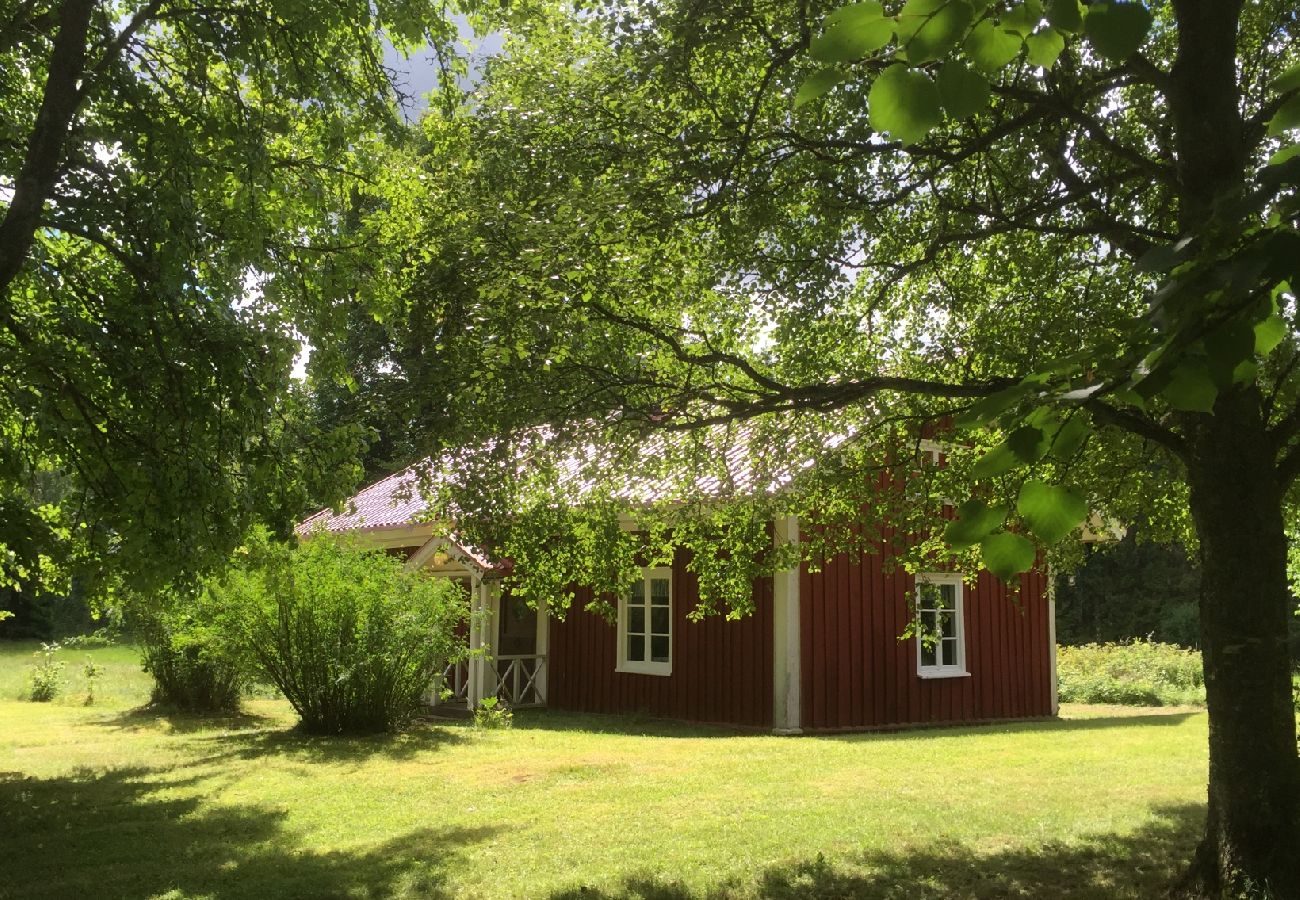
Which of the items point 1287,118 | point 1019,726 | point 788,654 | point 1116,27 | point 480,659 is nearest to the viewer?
point 1116,27

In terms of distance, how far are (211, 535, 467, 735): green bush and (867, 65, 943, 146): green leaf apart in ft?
39.4

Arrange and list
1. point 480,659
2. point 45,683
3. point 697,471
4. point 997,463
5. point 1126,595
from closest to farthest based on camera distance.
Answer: point 997,463, point 697,471, point 480,659, point 45,683, point 1126,595

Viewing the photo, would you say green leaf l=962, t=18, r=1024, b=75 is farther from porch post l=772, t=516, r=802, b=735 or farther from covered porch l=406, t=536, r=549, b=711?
covered porch l=406, t=536, r=549, b=711

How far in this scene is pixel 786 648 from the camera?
14414 millimetres

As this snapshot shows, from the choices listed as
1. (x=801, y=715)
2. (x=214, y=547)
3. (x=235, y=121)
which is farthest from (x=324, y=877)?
(x=801, y=715)

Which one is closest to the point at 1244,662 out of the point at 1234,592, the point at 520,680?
the point at 1234,592

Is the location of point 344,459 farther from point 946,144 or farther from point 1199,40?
point 1199,40

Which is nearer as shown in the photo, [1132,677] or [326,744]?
[326,744]

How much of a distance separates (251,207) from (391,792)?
540 centimetres

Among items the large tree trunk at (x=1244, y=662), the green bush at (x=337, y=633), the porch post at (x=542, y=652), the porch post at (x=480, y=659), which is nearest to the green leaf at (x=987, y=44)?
the large tree trunk at (x=1244, y=662)

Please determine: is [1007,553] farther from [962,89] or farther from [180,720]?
[180,720]

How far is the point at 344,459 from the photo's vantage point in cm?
785

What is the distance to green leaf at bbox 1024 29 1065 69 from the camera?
169 centimetres

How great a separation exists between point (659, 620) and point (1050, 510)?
14986 millimetres
